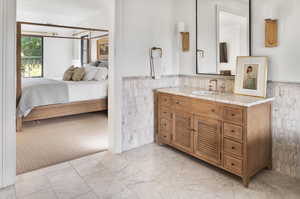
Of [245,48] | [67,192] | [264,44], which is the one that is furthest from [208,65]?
[67,192]

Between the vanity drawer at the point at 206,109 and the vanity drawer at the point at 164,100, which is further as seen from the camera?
the vanity drawer at the point at 164,100

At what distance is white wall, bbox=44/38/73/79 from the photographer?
7961 mm

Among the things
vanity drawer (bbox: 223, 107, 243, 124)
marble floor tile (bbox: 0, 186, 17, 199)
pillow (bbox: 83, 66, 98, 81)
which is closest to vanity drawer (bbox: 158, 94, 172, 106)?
vanity drawer (bbox: 223, 107, 243, 124)

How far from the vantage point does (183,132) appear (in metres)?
2.84

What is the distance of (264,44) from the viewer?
2471 mm

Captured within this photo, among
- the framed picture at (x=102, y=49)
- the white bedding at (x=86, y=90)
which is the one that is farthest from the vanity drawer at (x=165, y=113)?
the framed picture at (x=102, y=49)

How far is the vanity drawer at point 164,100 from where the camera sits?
3.01m

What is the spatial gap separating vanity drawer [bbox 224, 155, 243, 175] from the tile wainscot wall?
570 mm

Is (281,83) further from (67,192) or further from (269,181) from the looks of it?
(67,192)

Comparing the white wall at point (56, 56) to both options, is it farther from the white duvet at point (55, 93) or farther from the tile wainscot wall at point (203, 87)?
the tile wainscot wall at point (203, 87)

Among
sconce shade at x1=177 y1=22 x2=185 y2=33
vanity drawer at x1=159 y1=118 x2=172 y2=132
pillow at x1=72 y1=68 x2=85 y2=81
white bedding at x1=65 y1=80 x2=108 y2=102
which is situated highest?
sconce shade at x1=177 y1=22 x2=185 y2=33

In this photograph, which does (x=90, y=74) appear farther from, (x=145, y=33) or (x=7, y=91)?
(x=7, y=91)

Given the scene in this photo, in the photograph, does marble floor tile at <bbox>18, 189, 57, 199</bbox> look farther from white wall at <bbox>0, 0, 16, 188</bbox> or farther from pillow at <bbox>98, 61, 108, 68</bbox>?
pillow at <bbox>98, 61, 108, 68</bbox>

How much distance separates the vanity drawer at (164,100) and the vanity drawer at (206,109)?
444 millimetres
